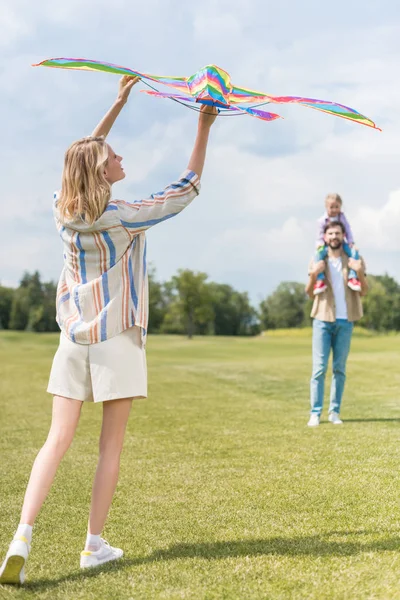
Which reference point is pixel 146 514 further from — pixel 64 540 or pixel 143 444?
pixel 143 444

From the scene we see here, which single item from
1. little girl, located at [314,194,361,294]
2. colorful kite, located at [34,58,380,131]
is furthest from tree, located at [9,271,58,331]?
colorful kite, located at [34,58,380,131]

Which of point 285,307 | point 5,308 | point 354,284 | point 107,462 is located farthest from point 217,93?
point 285,307

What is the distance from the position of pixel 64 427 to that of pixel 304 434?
4430 millimetres

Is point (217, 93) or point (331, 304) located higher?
point (217, 93)

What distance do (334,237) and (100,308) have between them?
521 cm

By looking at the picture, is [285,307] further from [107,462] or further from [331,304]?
[107,462]

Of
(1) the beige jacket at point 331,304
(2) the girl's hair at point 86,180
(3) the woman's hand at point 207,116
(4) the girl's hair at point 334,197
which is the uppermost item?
(4) the girl's hair at point 334,197

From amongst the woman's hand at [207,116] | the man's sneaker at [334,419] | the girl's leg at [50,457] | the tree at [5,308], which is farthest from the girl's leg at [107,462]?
the tree at [5,308]

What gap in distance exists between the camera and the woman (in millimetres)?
3359

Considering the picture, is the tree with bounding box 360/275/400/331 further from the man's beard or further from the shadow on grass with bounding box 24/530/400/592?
the shadow on grass with bounding box 24/530/400/592

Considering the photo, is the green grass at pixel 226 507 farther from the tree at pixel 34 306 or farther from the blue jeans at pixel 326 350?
the tree at pixel 34 306

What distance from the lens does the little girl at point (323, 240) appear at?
805 centimetres

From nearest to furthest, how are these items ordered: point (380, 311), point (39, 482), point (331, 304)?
point (39, 482) → point (331, 304) → point (380, 311)

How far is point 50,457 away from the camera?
3.34 metres
